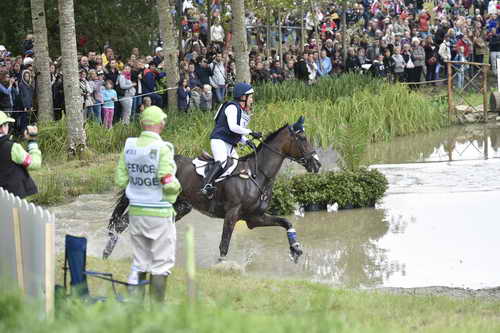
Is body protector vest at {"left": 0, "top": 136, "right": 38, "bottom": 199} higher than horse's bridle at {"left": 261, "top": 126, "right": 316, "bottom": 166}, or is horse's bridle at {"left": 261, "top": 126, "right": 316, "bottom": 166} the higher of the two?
body protector vest at {"left": 0, "top": 136, "right": 38, "bottom": 199}

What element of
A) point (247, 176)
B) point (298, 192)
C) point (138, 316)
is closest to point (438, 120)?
point (298, 192)

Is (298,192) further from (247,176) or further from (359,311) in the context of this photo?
(359,311)

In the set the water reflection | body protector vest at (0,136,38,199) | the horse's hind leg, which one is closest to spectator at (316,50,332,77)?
the water reflection

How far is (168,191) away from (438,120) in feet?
75.8

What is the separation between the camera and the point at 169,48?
25.2 meters

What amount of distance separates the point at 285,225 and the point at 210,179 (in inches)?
48.4

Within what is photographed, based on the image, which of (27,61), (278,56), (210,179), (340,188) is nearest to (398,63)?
(278,56)

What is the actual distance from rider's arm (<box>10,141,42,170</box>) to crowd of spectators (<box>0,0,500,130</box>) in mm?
12227

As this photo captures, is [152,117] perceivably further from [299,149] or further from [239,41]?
[239,41]

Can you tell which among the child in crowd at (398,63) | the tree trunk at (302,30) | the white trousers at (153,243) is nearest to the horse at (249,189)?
the white trousers at (153,243)

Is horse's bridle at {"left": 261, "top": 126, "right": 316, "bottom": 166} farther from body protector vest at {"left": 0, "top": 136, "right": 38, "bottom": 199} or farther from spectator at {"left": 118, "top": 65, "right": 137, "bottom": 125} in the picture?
spectator at {"left": 118, "top": 65, "right": 137, "bottom": 125}

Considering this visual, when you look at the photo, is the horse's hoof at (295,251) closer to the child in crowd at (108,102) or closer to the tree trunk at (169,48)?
the child in crowd at (108,102)

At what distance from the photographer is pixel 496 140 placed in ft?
94.9

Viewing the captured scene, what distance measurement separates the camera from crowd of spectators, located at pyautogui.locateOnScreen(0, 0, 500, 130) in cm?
2414
